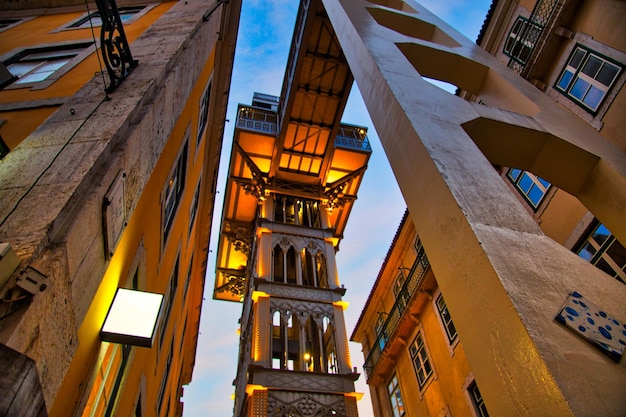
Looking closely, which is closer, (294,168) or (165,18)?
(165,18)

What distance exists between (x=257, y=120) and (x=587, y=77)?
18.3 metres

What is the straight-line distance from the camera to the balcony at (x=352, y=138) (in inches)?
928

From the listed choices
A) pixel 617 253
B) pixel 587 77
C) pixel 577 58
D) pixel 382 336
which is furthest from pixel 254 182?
pixel 617 253

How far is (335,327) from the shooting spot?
52.7 feet

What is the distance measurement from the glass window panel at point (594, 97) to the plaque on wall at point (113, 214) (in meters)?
8.67

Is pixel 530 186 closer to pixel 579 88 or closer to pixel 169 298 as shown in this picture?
pixel 579 88

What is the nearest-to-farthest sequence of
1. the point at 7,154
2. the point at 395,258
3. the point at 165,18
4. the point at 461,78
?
the point at 7,154 → the point at 461,78 → the point at 165,18 → the point at 395,258

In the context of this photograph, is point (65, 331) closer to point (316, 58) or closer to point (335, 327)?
point (335, 327)

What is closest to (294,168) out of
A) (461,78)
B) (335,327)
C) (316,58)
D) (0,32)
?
(316,58)

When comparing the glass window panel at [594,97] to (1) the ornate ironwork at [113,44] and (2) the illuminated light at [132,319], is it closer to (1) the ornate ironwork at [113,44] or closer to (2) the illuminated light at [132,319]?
(1) the ornate ironwork at [113,44]

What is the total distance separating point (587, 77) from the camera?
7984 millimetres

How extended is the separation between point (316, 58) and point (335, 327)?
13.7 meters

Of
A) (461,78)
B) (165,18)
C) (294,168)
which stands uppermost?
(294,168)

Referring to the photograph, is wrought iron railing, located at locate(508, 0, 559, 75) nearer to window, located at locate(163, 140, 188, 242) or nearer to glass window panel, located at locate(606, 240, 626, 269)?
glass window panel, located at locate(606, 240, 626, 269)
